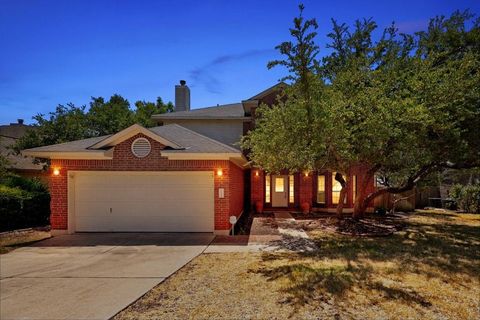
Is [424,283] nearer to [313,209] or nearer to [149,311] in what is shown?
[149,311]

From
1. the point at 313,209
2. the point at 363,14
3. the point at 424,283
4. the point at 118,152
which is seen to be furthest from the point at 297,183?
the point at 424,283

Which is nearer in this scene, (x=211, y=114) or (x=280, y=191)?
(x=280, y=191)

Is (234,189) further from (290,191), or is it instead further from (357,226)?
(290,191)

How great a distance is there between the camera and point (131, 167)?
37.0ft

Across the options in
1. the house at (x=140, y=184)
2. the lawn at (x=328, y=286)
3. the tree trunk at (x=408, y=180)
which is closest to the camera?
the lawn at (x=328, y=286)

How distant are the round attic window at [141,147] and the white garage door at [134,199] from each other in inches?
28.8

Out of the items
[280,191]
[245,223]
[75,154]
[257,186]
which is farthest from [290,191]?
[75,154]

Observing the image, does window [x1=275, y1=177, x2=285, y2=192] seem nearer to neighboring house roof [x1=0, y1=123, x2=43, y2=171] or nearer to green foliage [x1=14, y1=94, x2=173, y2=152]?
green foliage [x1=14, y1=94, x2=173, y2=152]

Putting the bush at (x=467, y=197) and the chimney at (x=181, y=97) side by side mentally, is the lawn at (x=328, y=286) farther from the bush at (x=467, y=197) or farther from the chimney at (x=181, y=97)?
the chimney at (x=181, y=97)

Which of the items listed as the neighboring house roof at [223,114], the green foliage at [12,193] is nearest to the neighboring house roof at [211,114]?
the neighboring house roof at [223,114]

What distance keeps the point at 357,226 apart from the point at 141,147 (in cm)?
897

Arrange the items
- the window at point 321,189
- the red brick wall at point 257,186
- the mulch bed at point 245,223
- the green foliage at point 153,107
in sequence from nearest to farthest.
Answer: the mulch bed at point 245,223
the red brick wall at point 257,186
the window at point 321,189
the green foliage at point 153,107

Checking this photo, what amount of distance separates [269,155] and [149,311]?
7148mm

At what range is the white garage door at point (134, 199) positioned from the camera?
1141 cm
